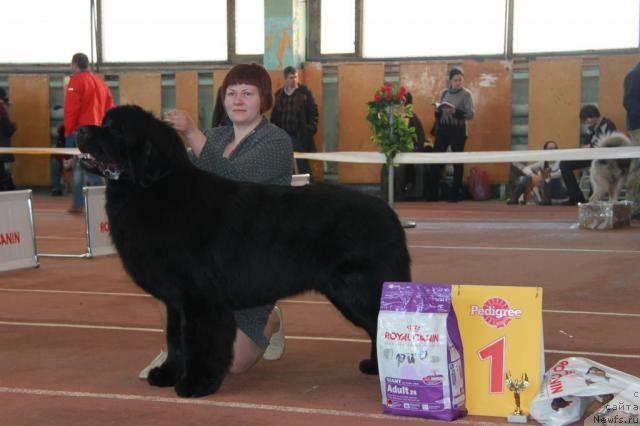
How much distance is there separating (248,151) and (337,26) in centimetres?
1157

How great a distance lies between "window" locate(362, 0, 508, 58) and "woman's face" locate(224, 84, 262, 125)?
36.2 ft

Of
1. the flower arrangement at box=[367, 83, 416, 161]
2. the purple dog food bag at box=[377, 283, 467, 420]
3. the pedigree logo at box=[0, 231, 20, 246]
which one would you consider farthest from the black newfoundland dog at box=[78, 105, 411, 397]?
the flower arrangement at box=[367, 83, 416, 161]

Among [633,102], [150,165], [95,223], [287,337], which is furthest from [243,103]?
[633,102]

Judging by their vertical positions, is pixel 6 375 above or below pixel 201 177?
below

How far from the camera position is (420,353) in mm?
3018

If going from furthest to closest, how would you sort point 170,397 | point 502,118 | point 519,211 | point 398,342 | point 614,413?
1. point 502,118
2. point 519,211
3. point 170,397
4. point 398,342
5. point 614,413

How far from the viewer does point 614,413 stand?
2.86 metres

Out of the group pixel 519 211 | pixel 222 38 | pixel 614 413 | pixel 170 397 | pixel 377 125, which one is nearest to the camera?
pixel 614 413

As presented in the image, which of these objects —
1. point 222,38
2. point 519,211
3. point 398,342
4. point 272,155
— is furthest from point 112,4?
point 398,342

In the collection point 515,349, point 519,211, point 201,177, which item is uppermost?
point 201,177

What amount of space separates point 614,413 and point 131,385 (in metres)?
1.83

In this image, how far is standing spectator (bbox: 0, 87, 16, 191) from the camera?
47.3ft

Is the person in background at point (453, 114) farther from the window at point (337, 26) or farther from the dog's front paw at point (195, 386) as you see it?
the dog's front paw at point (195, 386)

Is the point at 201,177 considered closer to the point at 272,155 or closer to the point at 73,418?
the point at 272,155
